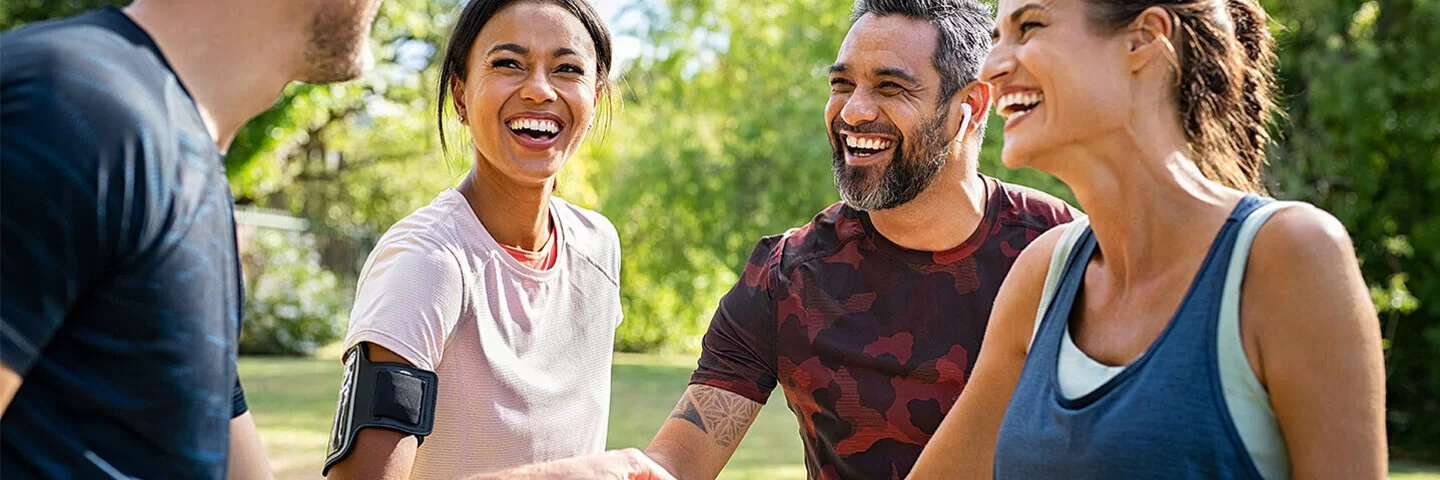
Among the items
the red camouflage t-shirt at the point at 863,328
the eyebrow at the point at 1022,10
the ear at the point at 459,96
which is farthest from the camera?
the ear at the point at 459,96

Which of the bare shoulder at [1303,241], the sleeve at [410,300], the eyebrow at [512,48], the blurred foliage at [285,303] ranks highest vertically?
the bare shoulder at [1303,241]

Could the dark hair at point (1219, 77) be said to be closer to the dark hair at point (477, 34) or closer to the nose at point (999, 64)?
the nose at point (999, 64)

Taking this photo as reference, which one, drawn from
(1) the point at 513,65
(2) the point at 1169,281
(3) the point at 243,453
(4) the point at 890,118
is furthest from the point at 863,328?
(3) the point at 243,453

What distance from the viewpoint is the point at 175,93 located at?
1613 mm

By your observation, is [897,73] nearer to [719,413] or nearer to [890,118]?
[890,118]

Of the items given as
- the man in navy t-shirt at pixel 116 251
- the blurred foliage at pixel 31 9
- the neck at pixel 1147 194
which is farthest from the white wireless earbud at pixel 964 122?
the blurred foliage at pixel 31 9

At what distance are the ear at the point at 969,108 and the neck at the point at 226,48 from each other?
209cm

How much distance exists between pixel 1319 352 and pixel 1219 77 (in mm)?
527

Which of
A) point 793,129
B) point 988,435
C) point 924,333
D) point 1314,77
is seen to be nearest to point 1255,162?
point 988,435

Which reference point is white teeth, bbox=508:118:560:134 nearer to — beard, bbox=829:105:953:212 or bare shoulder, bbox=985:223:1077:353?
beard, bbox=829:105:953:212

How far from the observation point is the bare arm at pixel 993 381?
8.11 feet

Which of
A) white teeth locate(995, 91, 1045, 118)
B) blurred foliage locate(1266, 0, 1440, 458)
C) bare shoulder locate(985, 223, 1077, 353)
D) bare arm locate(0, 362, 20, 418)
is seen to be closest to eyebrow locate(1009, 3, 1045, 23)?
white teeth locate(995, 91, 1045, 118)

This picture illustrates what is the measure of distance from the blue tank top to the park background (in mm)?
2000

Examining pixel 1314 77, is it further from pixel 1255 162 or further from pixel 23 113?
pixel 23 113
